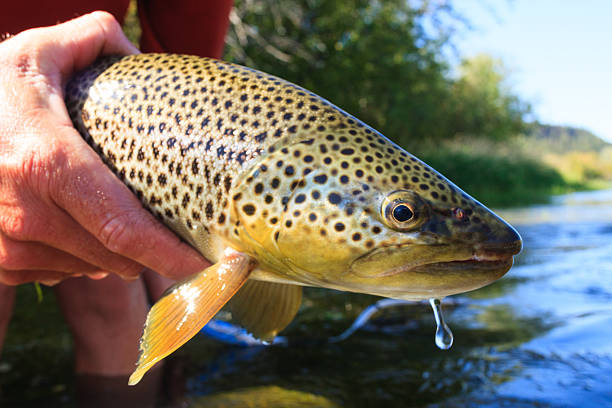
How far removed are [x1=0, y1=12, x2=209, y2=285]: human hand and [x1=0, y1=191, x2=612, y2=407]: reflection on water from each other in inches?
46.7

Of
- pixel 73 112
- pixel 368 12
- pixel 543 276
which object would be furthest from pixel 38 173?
pixel 368 12

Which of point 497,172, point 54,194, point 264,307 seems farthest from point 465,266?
point 497,172

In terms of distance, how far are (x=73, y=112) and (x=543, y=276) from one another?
194 inches

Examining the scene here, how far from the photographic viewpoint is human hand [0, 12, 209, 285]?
69.7 inches

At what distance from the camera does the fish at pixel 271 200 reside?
1575 millimetres

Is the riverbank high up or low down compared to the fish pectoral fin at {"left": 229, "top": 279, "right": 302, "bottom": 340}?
up

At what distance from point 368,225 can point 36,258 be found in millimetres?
1235

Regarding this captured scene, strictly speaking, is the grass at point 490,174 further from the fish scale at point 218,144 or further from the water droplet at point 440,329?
the fish scale at point 218,144

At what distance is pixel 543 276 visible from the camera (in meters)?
5.57

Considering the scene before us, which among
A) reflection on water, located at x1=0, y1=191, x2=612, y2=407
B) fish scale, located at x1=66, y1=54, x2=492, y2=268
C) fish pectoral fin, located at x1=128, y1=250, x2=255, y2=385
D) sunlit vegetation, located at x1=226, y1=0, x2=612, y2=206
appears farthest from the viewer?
sunlit vegetation, located at x1=226, y1=0, x2=612, y2=206

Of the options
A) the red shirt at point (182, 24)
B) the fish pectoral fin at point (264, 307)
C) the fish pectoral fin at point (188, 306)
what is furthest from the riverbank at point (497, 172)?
the fish pectoral fin at point (188, 306)

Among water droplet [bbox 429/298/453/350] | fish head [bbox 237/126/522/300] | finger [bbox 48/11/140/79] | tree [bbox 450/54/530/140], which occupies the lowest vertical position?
finger [bbox 48/11/140/79]

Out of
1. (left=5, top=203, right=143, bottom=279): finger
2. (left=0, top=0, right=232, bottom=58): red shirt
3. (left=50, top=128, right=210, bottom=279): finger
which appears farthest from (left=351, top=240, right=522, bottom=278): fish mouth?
(left=0, top=0, right=232, bottom=58): red shirt

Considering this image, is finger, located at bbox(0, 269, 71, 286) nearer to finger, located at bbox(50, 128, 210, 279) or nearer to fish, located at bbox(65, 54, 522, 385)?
finger, located at bbox(50, 128, 210, 279)
